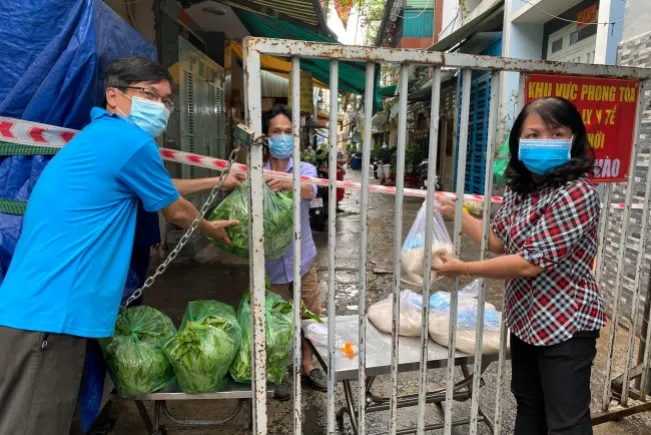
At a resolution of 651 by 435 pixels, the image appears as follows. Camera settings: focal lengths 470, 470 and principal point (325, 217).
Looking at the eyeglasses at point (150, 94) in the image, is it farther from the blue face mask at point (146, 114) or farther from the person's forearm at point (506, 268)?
the person's forearm at point (506, 268)

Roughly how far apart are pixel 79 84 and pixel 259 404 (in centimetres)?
Answer: 144

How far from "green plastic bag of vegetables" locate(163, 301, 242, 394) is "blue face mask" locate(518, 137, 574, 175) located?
1.38 m

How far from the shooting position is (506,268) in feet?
5.49

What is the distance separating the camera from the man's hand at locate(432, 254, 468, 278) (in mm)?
1733

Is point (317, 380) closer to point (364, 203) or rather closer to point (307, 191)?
point (307, 191)

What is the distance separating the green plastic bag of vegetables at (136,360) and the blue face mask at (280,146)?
1112 mm

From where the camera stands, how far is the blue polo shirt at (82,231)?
1.60 m

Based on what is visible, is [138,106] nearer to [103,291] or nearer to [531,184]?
[103,291]

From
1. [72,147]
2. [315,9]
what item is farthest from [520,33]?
[72,147]

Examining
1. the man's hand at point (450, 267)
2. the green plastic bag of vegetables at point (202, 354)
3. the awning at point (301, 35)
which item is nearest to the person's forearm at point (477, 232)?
the man's hand at point (450, 267)

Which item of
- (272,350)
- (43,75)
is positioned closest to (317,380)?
(272,350)

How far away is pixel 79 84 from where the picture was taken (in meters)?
1.90

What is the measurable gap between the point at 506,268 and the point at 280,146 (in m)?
1.37

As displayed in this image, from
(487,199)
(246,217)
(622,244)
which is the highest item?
(487,199)
